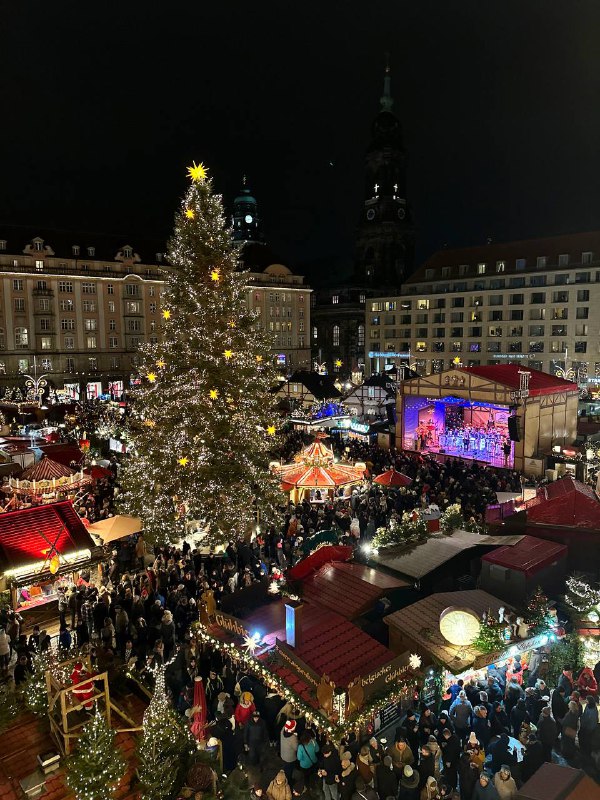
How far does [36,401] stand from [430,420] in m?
23.4

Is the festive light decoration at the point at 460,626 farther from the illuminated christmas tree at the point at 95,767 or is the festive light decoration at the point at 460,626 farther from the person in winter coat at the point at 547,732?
the illuminated christmas tree at the point at 95,767

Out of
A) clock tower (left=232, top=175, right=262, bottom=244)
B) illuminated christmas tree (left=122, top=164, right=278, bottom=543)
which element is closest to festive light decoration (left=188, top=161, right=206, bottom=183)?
illuminated christmas tree (left=122, top=164, right=278, bottom=543)

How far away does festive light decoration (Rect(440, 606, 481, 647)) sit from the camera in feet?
26.1

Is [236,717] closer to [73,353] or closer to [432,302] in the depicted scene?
[73,353]

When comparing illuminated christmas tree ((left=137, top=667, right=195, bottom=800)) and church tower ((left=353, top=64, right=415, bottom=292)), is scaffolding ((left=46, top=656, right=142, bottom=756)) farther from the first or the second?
church tower ((left=353, top=64, right=415, bottom=292))

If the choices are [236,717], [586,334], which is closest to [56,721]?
[236,717]

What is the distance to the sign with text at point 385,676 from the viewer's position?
716 cm

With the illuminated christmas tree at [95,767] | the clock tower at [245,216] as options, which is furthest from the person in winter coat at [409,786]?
the clock tower at [245,216]

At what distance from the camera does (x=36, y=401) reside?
104 feet

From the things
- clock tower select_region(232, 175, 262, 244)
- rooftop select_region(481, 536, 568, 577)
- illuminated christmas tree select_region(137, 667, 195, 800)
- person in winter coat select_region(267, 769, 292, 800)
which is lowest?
person in winter coat select_region(267, 769, 292, 800)

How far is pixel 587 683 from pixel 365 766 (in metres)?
3.96

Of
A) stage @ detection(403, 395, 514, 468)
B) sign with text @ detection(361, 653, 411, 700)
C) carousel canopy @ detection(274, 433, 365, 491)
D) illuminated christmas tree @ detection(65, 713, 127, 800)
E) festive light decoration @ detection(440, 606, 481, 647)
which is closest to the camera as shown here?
illuminated christmas tree @ detection(65, 713, 127, 800)

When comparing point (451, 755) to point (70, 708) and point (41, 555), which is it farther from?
point (41, 555)

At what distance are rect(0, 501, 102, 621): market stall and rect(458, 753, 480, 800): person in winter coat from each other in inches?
358
